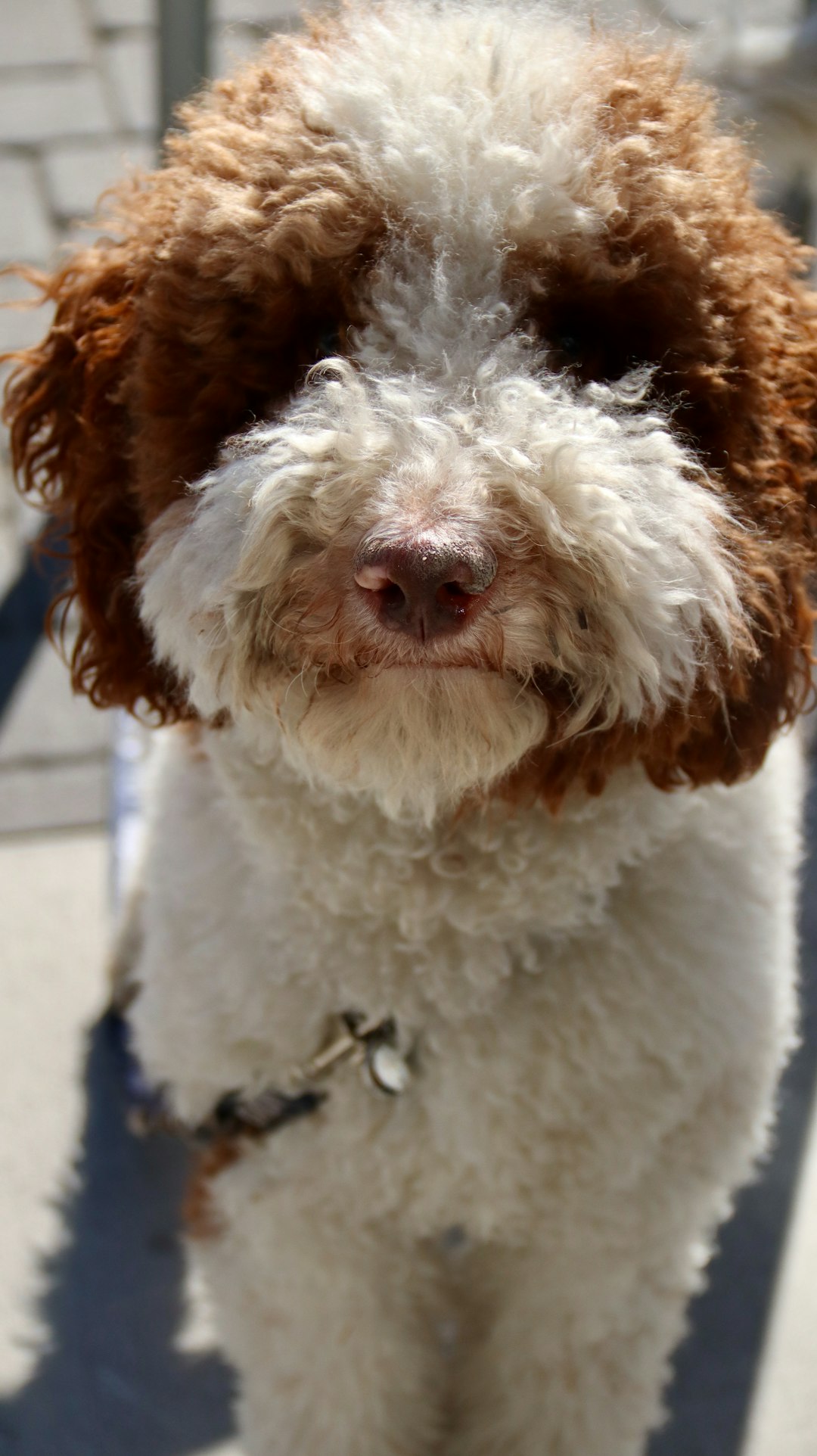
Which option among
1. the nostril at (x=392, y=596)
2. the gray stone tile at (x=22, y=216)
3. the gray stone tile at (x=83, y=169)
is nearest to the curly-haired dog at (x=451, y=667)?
the nostril at (x=392, y=596)

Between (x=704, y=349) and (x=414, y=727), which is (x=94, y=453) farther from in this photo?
(x=704, y=349)

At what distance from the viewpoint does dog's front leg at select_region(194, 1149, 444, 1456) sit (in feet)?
5.28

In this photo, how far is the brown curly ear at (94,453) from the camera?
4.53ft

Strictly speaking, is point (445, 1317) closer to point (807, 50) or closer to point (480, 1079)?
point (480, 1079)

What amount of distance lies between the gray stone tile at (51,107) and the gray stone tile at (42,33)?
4.0 inches

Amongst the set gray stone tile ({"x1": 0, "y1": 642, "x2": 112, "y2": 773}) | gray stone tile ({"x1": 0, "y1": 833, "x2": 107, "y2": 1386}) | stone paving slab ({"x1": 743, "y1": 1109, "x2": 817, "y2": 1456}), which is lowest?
stone paving slab ({"x1": 743, "y1": 1109, "x2": 817, "y2": 1456})

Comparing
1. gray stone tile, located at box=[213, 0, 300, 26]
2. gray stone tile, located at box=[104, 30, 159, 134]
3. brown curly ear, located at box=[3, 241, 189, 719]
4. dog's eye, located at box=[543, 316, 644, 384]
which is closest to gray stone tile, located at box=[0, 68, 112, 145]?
gray stone tile, located at box=[104, 30, 159, 134]

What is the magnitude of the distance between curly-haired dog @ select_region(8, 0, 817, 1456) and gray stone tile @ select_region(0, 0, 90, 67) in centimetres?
331

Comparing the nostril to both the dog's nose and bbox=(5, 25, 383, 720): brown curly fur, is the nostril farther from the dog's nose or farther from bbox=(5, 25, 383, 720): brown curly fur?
bbox=(5, 25, 383, 720): brown curly fur

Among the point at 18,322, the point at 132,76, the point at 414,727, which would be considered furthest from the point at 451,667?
the point at 132,76

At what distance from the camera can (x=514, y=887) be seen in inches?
54.9

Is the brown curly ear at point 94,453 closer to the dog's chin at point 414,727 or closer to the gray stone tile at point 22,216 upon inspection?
the dog's chin at point 414,727

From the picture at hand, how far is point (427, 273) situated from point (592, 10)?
0.48 m

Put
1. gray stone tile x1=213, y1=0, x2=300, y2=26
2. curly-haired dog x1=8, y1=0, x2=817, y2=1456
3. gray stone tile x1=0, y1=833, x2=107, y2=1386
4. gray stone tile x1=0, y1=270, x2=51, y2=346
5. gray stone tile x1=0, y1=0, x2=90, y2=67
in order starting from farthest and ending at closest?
gray stone tile x1=213, y1=0, x2=300, y2=26 < gray stone tile x1=0, y1=0, x2=90, y2=67 < gray stone tile x1=0, y1=270, x2=51, y2=346 < gray stone tile x1=0, y1=833, x2=107, y2=1386 < curly-haired dog x1=8, y1=0, x2=817, y2=1456
